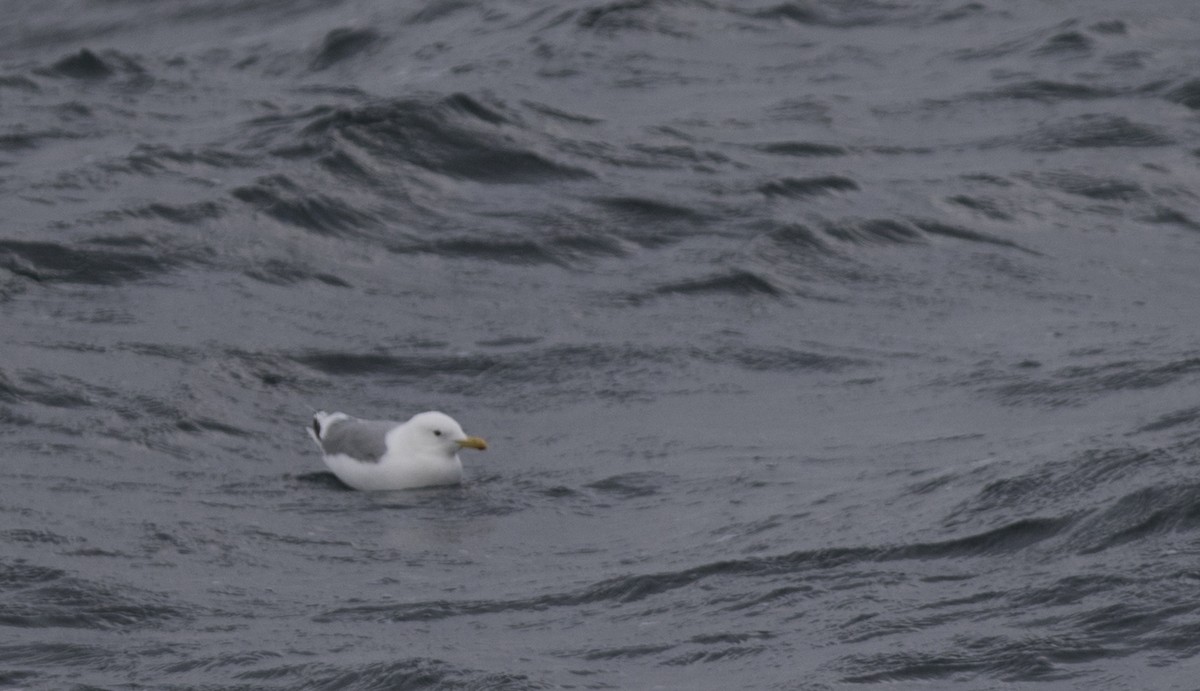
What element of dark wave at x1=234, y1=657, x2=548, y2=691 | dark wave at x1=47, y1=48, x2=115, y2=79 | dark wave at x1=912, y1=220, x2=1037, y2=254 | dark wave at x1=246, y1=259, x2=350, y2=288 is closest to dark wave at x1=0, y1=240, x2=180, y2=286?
dark wave at x1=246, y1=259, x2=350, y2=288

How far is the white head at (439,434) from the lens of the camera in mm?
11750

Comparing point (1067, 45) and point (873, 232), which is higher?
point (1067, 45)

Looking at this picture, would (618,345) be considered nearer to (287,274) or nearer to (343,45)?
(287,274)

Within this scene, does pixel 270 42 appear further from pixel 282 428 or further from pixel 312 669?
pixel 312 669

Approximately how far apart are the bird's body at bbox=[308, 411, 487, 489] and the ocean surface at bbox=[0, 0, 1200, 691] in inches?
6.9

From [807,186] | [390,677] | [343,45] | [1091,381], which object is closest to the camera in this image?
[390,677]

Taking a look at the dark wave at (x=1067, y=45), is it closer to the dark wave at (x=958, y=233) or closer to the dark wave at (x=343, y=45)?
the dark wave at (x=958, y=233)

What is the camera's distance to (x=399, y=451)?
11.8 meters

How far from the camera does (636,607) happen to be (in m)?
8.68

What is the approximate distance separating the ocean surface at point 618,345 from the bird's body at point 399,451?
17 cm

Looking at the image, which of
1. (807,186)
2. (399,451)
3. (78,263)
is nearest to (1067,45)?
(807,186)

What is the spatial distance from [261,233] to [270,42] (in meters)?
8.38

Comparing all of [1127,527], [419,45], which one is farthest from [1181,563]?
[419,45]

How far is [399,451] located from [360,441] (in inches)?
9.1
